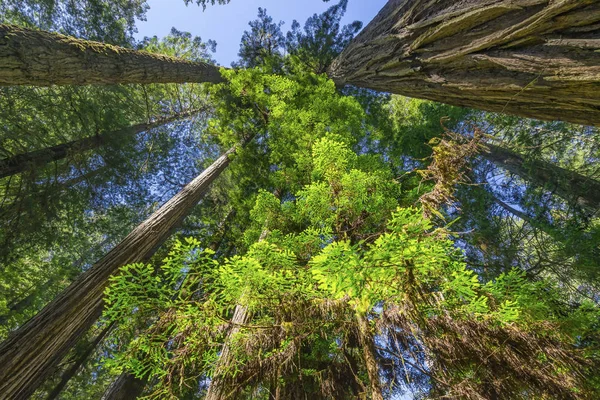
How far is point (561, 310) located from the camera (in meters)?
2.98

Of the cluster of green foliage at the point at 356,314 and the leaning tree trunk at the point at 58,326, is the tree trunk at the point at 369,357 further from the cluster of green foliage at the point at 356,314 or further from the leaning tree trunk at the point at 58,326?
the leaning tree trunk at the point at 58,326

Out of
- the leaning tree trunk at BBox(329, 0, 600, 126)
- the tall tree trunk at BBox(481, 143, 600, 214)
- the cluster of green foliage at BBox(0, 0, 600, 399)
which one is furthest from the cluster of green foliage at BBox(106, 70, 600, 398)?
the tall tree trunk at BBox(481, 143, 600, 214)

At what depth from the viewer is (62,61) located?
315cm

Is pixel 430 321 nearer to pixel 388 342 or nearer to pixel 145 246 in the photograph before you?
pixel 388 342

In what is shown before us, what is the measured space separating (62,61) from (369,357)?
15.6 ft

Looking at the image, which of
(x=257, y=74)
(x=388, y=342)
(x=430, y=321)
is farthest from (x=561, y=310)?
(x=257, y=74)

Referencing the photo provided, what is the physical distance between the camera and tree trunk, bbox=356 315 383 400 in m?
1.90

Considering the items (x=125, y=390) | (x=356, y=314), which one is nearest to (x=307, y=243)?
(x=356, y=314)

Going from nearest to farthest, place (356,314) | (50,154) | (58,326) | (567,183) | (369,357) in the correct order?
(369,357)
(356,314)
(58,326)
(50,154)
(567,183)

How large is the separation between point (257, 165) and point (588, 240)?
6724 millimetres

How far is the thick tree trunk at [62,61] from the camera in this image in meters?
2.74

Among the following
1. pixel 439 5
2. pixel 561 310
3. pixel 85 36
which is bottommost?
pixel 561 310

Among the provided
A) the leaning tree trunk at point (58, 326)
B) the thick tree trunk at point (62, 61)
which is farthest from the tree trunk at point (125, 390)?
the thick tree trunk at point (62, 61)

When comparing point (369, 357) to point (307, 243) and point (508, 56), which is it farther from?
point (508, 56)
